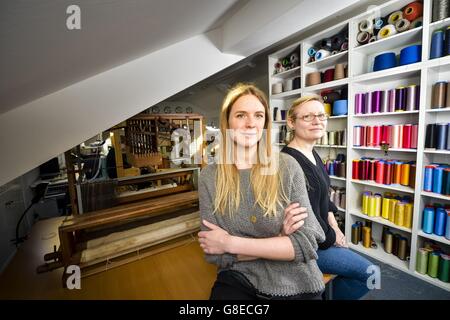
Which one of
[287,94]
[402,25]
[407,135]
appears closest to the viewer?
[402,25]

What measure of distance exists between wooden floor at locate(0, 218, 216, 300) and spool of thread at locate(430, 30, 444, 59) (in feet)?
8.25

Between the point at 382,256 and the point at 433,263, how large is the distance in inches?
17.1

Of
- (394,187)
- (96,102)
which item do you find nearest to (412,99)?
(394,187)

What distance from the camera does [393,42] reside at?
198 centimetres

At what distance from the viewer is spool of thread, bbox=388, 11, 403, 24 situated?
73.7 inches

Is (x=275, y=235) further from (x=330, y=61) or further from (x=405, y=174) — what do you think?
(x=330, y=61)

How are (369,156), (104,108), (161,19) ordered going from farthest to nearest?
1. (369,156)
2. (104,108)
3. (161,19)

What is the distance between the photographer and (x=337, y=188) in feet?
8.62

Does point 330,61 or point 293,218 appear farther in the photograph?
point 330,61

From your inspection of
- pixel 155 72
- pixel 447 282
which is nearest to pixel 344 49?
pixel 155 72

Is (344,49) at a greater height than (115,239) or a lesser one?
greater

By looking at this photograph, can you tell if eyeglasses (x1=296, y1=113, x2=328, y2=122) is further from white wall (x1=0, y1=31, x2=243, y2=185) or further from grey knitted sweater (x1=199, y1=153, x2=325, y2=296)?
white wall (x1=0, y1=31, x2=243, y2=185)
